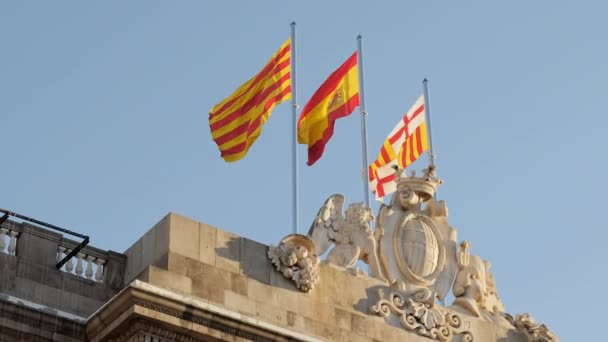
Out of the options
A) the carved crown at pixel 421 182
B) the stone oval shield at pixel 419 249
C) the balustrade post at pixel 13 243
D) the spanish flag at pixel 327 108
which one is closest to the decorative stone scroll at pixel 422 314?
the stone oval shield at pixel 419 249

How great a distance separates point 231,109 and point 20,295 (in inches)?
A: 340

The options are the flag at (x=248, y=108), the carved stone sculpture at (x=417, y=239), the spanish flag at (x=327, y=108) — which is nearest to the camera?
the carved stone sculpture at (x=417, y=239)

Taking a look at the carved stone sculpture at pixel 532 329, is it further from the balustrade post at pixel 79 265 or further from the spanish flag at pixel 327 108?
the balustrade post at pixel 79 265

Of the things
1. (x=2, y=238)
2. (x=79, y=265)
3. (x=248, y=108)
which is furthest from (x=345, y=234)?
(x=2, y=238)

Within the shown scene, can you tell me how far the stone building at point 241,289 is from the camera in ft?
98.8

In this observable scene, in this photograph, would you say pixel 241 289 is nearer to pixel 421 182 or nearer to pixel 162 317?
pixel 162 317

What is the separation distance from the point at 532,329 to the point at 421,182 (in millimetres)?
4255

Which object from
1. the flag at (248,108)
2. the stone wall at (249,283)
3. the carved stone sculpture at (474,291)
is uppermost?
the flag at (248,108)

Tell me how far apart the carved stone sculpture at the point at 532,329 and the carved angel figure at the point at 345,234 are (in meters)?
3.90

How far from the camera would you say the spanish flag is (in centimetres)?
3791

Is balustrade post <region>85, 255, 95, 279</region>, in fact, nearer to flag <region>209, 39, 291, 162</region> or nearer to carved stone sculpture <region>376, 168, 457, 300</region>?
flag <region>209, 39, 291, 162</region>

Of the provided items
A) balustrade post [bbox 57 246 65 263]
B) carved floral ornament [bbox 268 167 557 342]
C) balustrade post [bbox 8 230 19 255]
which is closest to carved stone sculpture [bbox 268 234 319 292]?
carved floral ornament [bbox 268 167 557 342]

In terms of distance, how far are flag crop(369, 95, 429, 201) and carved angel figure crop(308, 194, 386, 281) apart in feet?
9.60

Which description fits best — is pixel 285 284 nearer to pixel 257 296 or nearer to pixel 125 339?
pixel 257 296
